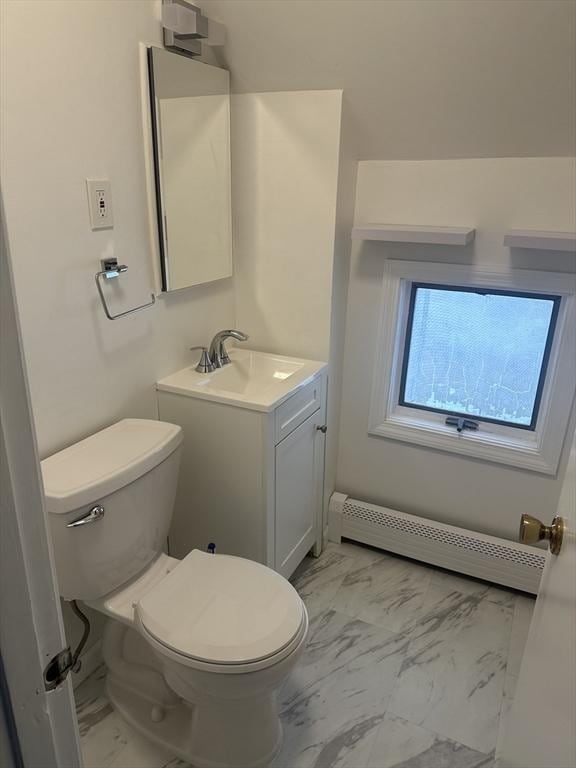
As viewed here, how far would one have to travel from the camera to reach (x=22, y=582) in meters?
0.55

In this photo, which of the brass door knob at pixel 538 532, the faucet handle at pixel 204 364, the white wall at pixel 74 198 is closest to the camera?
the brass door knob at pixel 538 532

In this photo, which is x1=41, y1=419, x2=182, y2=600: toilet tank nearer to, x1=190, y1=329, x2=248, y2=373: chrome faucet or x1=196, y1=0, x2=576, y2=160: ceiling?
x1=190, y1=329, x2=248, y2=373: chrome faucet

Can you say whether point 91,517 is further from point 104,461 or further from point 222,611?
point 222,611

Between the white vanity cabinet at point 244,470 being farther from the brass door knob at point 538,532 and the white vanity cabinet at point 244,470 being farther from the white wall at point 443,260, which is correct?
the brass door knob at point 538,532

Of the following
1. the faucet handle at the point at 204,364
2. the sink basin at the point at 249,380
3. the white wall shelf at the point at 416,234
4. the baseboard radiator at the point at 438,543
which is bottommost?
the baseboard radiator at the point at 438,543

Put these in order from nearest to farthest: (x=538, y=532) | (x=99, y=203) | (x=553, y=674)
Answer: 1. (x=553, y=674)
2. (x=538, y=532)
3. (x=99, y=203)

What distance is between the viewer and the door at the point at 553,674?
2.16ft

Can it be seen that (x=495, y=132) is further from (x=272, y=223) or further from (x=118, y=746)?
(x=118, y=746)

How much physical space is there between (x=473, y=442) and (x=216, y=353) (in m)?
1.05

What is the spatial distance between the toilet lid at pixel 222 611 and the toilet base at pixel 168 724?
0.36m

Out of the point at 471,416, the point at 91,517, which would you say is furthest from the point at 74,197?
the point at 471,416

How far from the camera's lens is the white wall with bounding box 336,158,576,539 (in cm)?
183

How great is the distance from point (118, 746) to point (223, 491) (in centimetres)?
77

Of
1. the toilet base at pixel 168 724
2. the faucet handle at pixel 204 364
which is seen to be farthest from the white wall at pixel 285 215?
the toilet base at pixel 168 724
